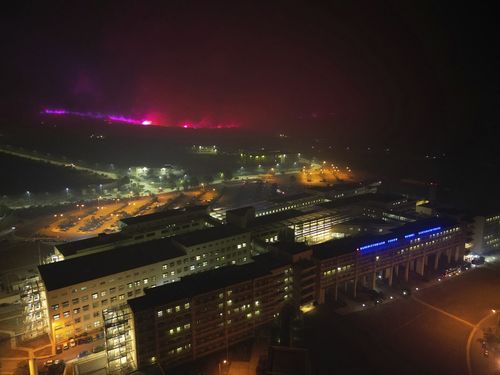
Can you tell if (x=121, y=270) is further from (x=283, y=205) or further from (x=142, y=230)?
(x=283, y=205)

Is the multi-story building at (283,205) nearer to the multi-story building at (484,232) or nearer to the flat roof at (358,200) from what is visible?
the flat roof at (358,200)

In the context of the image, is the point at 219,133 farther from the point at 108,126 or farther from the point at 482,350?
the point at 482,350

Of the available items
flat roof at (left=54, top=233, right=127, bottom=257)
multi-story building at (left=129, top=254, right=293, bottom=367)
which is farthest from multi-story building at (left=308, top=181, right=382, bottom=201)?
flat roof at (left=54, top=233, right=127, bottom=257)

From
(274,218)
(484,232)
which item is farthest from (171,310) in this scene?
(484,232)

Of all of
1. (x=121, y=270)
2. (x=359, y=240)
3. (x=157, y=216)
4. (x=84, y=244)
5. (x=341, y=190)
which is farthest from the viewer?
(x=341, y=190)

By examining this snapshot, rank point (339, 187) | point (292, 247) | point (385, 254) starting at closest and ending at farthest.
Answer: point (292, 247)
point (385, 254)
point (339, 187)

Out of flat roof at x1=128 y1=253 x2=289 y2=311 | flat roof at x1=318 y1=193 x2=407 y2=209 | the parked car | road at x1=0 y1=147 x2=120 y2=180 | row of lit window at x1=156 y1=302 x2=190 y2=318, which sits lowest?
the parked car

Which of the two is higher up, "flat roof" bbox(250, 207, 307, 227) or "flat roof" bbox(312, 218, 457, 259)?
"flat roof" bbox(250, 207, 307, 227)

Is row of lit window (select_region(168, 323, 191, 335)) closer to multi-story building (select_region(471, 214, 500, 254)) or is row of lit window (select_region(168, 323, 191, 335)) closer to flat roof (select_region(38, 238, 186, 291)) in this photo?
flat roof (select_region(38, 238, 186, 291))
